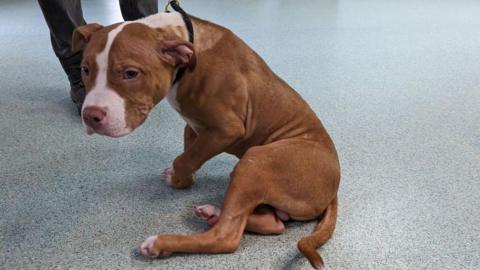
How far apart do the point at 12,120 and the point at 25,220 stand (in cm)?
87

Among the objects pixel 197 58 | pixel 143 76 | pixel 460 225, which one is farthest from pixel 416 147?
pixel 143 76

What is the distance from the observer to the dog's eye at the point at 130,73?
1.17m

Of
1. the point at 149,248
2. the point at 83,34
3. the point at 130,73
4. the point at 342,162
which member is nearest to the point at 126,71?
the point at 130,73

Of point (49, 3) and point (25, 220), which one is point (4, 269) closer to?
point (25, 220)

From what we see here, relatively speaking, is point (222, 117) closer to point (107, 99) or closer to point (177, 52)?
point (177, 52)

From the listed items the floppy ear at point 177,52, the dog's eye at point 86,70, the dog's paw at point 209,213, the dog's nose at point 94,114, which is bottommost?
the dog's paw at point 209,213

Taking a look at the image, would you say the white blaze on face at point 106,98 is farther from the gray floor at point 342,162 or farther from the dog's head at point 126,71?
the gray floor at point 342,162

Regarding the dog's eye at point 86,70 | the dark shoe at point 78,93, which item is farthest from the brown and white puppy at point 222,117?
the dark shoe at point 78,93

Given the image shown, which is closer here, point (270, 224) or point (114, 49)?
point (114, 49)

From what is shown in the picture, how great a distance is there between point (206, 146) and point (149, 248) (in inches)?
13.9

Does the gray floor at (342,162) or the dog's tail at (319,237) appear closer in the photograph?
the dog's tail at (319,237)

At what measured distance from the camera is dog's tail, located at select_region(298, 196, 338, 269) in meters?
1.17

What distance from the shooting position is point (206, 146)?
1.43 meters

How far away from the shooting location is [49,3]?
6.64ft
